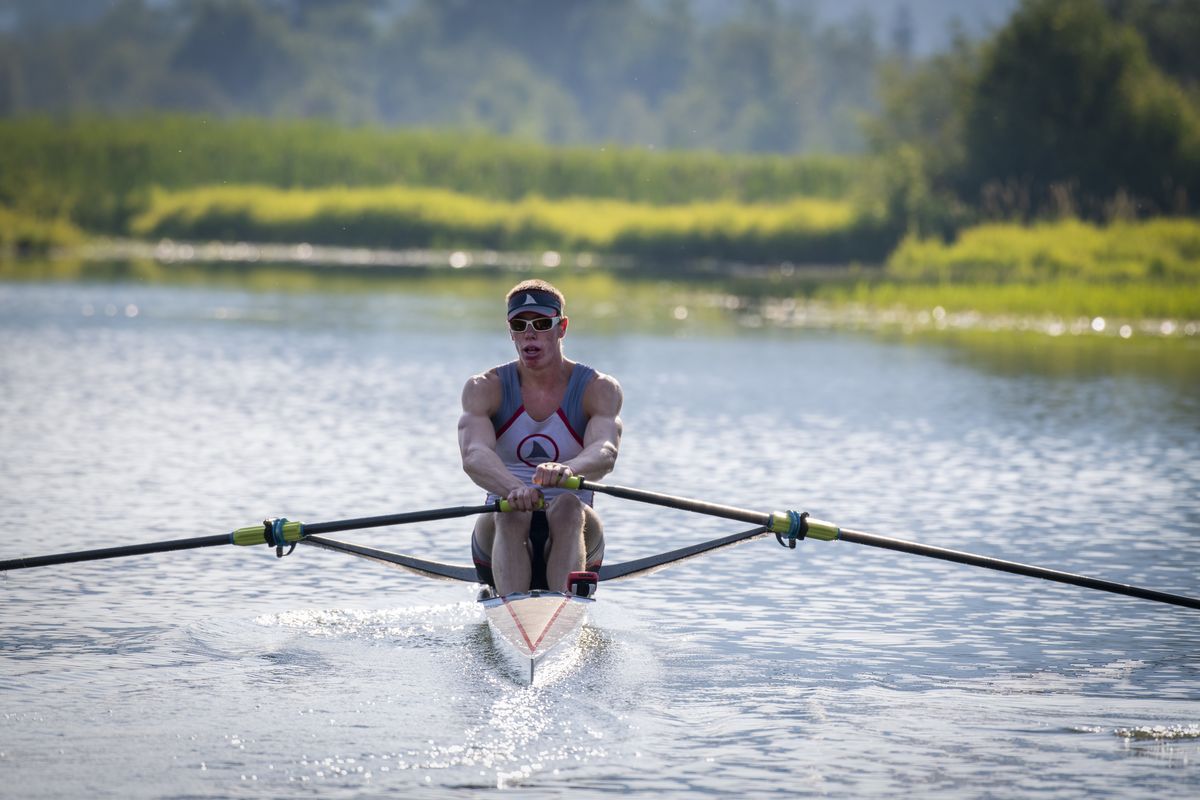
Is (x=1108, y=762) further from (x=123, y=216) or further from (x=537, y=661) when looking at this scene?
(x=123, y=216)

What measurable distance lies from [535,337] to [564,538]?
3.46ft

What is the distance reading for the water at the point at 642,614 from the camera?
8.21m

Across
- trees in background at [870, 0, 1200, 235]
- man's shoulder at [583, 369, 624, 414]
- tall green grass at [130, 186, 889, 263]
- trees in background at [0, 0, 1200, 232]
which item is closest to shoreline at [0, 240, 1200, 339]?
tall green grass at [130, 186, 889, 263]

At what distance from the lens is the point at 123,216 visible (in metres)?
67.0

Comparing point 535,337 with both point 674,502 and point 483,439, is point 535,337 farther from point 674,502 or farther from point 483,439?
point 674,502

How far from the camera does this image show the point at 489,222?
6344cm

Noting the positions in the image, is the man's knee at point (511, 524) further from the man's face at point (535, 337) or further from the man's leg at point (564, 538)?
the man's face at point (535, 337)

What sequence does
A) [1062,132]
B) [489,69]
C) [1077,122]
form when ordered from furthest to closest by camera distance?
1. [489,69]
2. [1077,122]
3. [1062,132]

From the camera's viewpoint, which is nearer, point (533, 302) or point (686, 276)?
point (533, 302)

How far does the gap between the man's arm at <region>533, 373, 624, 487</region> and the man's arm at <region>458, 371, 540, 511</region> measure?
323mm

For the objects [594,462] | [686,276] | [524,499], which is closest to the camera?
[524,499]

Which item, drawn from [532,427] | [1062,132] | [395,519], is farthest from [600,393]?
[1062,132]

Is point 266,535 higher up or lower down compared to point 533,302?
lower down

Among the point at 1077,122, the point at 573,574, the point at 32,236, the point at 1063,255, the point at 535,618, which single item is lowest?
the point at 535,618
